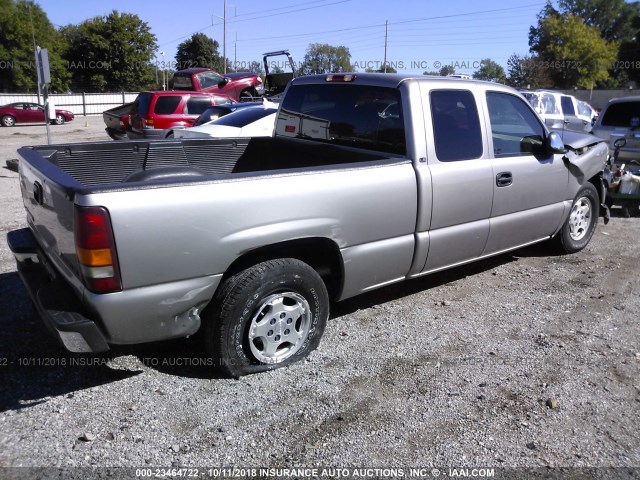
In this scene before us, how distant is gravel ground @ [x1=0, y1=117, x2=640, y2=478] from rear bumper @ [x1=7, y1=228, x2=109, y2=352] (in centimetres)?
53

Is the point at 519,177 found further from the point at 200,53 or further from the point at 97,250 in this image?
the point at 200,53

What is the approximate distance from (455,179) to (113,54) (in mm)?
54179

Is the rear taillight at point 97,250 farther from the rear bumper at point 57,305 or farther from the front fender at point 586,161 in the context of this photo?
the front fender at point 586,161

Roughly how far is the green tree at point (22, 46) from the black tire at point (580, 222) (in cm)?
4737

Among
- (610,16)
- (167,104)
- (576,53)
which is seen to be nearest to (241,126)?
(167,104)

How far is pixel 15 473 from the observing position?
2684 mm

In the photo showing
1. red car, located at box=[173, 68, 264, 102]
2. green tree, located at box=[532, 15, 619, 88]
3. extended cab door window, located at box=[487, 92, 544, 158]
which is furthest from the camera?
green tree, located at box=[532, 15, 619, 88]

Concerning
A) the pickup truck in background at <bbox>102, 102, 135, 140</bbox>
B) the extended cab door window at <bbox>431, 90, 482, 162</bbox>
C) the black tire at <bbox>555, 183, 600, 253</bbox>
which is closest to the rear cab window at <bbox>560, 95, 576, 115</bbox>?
the black tire at <bbox>555, 183, 600, 253</bbox>

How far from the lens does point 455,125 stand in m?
4.52

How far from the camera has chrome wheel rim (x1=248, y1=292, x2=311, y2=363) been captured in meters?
3.51

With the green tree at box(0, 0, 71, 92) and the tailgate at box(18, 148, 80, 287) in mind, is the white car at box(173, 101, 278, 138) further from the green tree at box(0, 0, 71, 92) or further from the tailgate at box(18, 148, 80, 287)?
the green tree at box(0, 0, 71, 92)

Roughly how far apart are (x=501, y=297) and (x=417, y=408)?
85.3 inches

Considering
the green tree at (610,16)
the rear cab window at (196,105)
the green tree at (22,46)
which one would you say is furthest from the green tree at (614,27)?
the rear cab window at (196,105)

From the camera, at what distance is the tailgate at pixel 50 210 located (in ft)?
9.83
